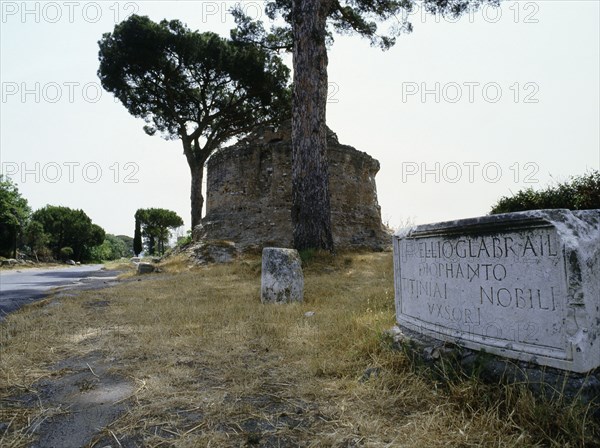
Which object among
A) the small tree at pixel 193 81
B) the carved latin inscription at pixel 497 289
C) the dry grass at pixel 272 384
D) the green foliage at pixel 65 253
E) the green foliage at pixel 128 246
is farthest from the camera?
the green foliage at pixel 128 246

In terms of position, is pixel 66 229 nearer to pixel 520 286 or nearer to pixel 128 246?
pixel 128 246

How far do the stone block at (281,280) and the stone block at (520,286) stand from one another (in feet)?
8.95

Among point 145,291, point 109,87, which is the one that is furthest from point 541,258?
point 109,87

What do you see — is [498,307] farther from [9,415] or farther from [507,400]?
[9,415]

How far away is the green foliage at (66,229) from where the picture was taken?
41.7 metres

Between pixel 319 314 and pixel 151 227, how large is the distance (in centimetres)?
4692

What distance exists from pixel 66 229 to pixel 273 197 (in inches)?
1525

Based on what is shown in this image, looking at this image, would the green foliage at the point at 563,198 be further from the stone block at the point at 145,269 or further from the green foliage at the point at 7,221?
the green foliage at the point at 7,221

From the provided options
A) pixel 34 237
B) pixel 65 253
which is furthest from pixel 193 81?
pixel 65 253

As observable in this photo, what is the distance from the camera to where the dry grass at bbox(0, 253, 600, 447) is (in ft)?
5.60

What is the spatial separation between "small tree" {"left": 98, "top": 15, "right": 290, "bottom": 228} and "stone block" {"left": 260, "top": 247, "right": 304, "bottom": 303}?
1348 centimetres

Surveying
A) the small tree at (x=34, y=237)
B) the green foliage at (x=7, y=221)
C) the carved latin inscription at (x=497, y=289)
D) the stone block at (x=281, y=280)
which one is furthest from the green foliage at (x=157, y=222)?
the carved latin inscription at (x=497, y=289)

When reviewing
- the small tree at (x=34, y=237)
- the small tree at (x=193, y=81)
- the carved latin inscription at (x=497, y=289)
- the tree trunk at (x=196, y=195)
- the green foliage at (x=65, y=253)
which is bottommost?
the green foliage at (x=65, y=253)

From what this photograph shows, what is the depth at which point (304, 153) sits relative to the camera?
9117 mm
